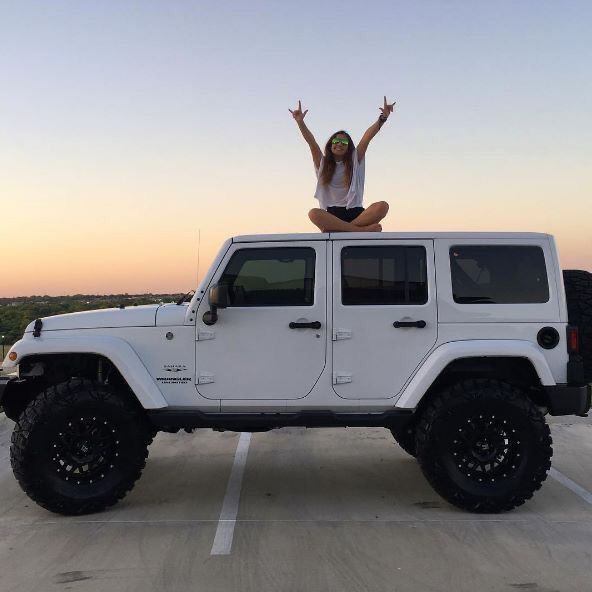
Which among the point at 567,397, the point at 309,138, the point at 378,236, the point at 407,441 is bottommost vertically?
the point at 407,441

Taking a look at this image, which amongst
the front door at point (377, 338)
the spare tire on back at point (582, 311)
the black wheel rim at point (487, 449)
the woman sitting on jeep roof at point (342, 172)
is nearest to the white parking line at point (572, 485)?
the black wheel rim at point (487, 449)

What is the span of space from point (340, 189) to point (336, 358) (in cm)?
177

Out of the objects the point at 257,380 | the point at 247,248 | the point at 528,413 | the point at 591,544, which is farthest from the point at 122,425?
the point at 591,544

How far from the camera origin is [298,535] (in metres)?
4.66

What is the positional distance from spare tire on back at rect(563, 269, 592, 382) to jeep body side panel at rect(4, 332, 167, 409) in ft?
10.9

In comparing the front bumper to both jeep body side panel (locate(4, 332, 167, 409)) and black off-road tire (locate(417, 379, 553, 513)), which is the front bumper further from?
jeep body side panel (locate(4, 332, 167, 409))

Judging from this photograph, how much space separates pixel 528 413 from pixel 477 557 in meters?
1.32

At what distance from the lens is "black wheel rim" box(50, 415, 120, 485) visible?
5.17 metres

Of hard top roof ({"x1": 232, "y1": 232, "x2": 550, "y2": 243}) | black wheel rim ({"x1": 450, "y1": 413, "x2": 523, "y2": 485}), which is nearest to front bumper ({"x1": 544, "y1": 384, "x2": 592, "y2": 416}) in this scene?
black wheel rim ({"x1": 450, "y1": 413, "x2": 523, "y2": 485})

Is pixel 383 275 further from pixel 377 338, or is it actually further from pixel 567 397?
pixel 567 397

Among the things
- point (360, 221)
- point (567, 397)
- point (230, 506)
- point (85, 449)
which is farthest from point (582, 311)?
point (85, 449)

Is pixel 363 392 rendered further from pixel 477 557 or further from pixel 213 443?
pixel 213 443

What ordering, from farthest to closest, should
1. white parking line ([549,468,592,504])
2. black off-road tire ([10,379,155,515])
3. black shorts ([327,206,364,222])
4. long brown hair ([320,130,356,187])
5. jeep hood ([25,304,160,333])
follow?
long brown hair ([320,130,356,187]) < black shorts ([327,206,364,222]) < white parking line ([549,468,592,504]) < jeep hood ([25,304,160,333]) < black off-road tire ([10,379,155,515])

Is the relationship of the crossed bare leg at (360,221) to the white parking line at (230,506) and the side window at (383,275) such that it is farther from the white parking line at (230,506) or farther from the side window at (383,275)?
the white parking line at (230,506)
